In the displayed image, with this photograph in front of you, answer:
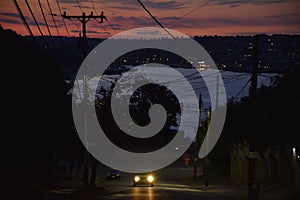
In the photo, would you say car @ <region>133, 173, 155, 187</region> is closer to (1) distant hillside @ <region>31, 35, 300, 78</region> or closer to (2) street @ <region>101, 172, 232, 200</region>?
(2) street @ <region>101, 172, 232, 200</region>

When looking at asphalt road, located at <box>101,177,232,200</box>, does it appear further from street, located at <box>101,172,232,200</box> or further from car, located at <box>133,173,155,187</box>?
car, located at <box>133,173,155,187</box>

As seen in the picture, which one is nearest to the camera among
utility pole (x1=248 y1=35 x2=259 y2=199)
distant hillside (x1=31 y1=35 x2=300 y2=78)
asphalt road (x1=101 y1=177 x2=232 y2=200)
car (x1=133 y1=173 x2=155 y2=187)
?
utility pole (x1=248 y1=35 x2=259 y2=199)

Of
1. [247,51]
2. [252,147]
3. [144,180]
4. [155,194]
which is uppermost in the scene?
[247,51]

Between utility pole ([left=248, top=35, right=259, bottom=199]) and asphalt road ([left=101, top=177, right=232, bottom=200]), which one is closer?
utility pole ([left=248, top=35, right=259, bottom=199])

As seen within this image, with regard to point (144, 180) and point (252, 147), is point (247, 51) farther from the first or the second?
point (144, 180)

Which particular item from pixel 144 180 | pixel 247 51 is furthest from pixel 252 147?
pixel 144 180

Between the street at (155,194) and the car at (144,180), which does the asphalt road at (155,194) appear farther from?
the car at (144,180)

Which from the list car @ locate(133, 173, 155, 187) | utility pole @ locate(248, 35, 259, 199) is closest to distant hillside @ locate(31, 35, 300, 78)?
utility pole @ locate(248, 35, 259, 199)

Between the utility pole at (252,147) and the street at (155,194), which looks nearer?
the utility pole at (252,147)

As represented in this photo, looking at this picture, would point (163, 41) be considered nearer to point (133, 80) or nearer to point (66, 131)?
point (66, 131)

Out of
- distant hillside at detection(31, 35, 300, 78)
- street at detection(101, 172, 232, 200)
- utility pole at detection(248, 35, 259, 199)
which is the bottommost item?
street at detection(101, 172, 232, 200)

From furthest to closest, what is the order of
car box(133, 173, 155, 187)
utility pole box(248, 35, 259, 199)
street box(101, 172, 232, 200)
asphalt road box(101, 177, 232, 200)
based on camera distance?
car box(133, 173, 155, 187) < street box(101, 172, 232, 200) < asphalt road box(101, 177, 232, 200) < utility pole box(248, 35, 259, 199)

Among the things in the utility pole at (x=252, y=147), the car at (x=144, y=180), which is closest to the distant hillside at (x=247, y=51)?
the utility pole at (x=252, y=147)

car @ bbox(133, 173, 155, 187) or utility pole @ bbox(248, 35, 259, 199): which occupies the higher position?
utility pole @ bbox(248, 35, 259, 199)
